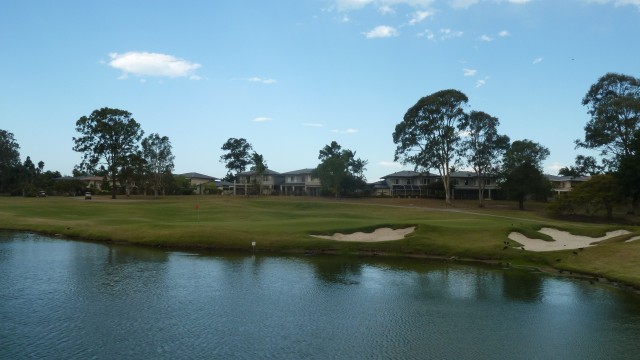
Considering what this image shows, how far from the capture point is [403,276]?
3181 centimetres

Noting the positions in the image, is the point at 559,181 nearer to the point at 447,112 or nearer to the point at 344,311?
the point at 447,112

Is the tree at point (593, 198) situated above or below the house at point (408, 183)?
below

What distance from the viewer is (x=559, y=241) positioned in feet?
143

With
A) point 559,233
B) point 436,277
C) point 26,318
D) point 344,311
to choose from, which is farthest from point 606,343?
point 559,233

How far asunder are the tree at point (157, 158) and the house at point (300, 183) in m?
42.5

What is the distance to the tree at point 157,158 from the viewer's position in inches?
4274

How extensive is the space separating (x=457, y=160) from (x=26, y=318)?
84.8 metres

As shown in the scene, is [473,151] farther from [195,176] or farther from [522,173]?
[195,176]

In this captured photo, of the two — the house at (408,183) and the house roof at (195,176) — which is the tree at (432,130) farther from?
the house roof at (195,176)

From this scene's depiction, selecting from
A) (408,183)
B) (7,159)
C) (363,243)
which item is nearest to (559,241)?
(363,243)

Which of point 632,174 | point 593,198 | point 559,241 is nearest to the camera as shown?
point 559,241

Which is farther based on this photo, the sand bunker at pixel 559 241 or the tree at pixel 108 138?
the tree at pixel 108 138

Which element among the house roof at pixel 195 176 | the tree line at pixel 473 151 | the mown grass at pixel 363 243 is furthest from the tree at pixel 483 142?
the house roof at pixel 195 176

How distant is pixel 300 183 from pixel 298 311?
127448 mm
